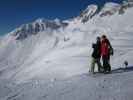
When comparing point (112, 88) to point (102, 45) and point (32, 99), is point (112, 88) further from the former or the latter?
point (102, 45)

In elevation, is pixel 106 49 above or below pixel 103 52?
above

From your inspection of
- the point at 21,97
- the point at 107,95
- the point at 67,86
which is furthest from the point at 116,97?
the point at 21,97

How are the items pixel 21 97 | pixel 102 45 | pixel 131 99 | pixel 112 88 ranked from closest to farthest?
pixel 131 99 < pixel 112 88 < pixel 21 97 < pixel 102 45

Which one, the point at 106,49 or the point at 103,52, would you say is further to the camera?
the point at 103,52

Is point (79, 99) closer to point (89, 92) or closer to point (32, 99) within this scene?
point (89, 92)

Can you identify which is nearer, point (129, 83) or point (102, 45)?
point (129, 83)

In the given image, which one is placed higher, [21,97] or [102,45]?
[102,45]

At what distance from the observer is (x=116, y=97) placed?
10859 mm

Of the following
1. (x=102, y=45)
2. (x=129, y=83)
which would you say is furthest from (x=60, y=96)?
(x=102, y=45)

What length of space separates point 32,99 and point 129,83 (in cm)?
452

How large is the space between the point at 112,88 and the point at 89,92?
103 centimetres

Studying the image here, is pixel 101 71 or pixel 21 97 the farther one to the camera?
pixel 101 71

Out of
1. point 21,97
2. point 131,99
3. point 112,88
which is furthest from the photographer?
point 21,97

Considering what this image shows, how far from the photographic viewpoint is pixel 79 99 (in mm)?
11656
